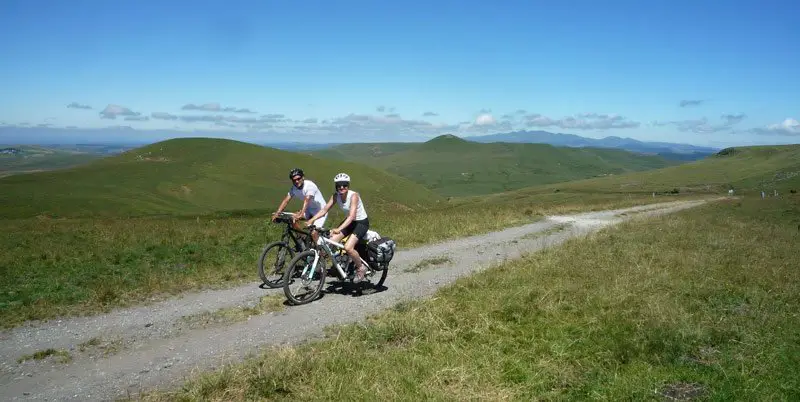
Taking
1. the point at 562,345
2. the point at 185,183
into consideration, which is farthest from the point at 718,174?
the point at 562,345

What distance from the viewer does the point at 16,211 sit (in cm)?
6462

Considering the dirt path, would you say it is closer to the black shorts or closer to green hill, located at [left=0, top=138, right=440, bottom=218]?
the black shorts

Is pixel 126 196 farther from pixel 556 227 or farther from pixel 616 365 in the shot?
pixel 616 365

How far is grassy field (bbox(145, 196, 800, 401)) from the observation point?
6.18 meters

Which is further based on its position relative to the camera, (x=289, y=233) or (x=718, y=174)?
(x=718, y=174)

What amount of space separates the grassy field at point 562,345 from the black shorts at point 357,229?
202cm

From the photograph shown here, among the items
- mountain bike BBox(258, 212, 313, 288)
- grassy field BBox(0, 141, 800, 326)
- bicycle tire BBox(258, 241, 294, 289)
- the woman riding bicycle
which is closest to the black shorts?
the woman riding bicycle

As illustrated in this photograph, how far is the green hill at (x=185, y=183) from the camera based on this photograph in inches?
2835

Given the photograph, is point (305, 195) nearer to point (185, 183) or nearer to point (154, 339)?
point (154, 339)

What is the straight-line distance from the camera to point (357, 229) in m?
11.1

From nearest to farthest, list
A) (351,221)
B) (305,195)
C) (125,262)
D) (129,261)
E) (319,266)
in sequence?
(319,266), (351,221), (305,195), (125,262), (129,261)

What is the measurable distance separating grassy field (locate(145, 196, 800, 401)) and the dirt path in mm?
831

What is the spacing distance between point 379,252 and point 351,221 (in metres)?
0.96

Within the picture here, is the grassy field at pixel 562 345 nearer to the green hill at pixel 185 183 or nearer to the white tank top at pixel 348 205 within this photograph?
the white tank top at pixel 348 205
